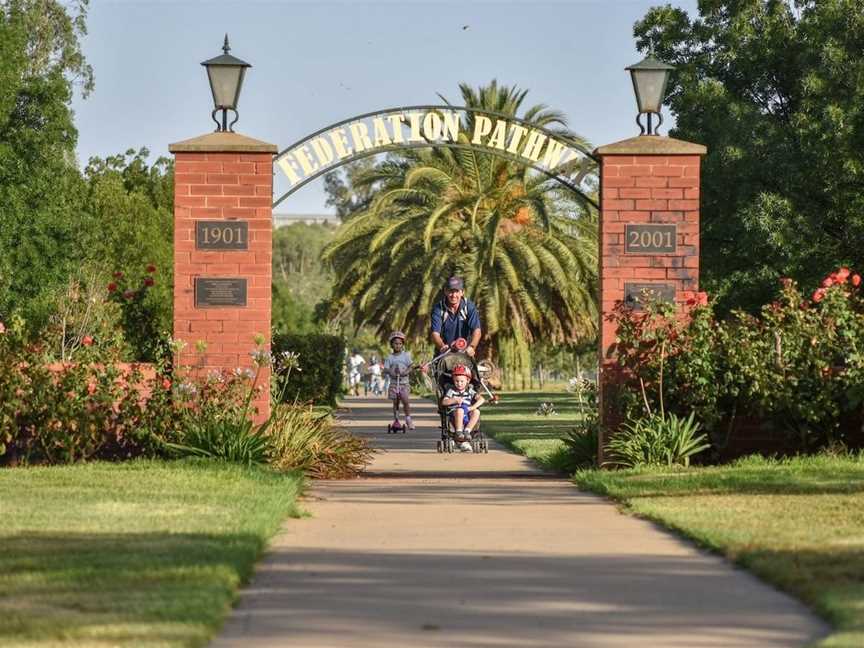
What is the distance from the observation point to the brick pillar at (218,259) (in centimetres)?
1662

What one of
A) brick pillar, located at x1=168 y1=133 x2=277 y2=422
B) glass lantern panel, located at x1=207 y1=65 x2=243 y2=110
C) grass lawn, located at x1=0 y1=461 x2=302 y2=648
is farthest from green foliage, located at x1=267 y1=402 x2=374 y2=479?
glass lantern panel, located at x1=207 y1=65 x2=243 y2=110

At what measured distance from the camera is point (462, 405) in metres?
19.2

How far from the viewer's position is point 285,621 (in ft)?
25.6

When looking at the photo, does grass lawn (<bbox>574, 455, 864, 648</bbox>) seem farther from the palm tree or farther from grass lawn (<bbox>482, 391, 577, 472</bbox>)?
the palm tree

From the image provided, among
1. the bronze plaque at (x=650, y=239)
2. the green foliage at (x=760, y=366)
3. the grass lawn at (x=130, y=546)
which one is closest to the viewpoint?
the grass lawn at (x=130, y=546)

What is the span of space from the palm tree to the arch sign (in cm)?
2236

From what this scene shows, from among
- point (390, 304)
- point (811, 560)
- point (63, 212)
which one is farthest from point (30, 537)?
point (63, 212)

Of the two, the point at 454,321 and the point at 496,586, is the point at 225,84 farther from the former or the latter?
the point at 496,586

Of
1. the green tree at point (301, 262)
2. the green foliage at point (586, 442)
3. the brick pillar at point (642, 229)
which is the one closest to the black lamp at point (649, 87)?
the brick pillar at point (642, 229)

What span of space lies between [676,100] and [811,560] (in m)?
27.7

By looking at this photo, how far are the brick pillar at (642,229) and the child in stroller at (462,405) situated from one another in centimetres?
268

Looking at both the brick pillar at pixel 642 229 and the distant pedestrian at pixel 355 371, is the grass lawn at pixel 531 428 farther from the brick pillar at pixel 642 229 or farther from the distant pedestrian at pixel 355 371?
the distant pedestrian at pixel 355 371

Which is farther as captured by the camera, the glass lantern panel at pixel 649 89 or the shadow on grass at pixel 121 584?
the glass lantern panel at pixel 649 89

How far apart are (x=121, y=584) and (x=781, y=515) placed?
16.9 ft
